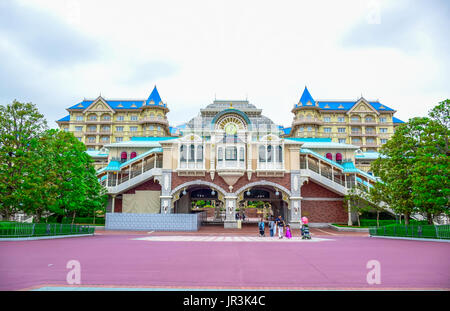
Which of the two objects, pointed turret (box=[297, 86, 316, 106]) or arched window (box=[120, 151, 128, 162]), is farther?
pointed turret (box=[297, 86, 316, 106])

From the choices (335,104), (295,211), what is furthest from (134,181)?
(335,104)

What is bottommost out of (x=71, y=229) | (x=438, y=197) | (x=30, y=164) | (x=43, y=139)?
(x=71, y=229)

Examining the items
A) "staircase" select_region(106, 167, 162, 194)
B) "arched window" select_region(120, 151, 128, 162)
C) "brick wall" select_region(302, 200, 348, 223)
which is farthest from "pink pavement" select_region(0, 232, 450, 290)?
"arched window" select_region(120, 151, 128, 162)

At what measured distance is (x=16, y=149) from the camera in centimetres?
2186

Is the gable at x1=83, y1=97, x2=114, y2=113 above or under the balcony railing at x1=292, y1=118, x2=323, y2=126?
above

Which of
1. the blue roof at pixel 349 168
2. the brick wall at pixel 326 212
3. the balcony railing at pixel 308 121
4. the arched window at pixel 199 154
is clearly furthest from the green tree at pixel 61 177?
the balcony railing at pixel 308 121

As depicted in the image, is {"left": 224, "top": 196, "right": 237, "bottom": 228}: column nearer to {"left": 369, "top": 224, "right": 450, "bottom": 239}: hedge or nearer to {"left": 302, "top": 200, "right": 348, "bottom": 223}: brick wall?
{"left": 302, "top": 200, "right": 348, "bottom": 223}: brick wall

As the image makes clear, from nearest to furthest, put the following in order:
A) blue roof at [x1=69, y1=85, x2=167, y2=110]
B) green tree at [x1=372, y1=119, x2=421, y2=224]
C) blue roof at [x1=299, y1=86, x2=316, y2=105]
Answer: green tree at [x1=372, y1=119, x2=421, y2=224]
blue roof at [x1=299, y1=86, x2=316, y2=105]
blue roof at [x1=69, y1=85, x2=167, y2=110]

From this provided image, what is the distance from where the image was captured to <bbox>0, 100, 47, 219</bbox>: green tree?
21188 millimetres

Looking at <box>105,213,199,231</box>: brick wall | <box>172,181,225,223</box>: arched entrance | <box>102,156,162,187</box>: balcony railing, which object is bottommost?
<box>105,213,199,231</box>: brick wall
